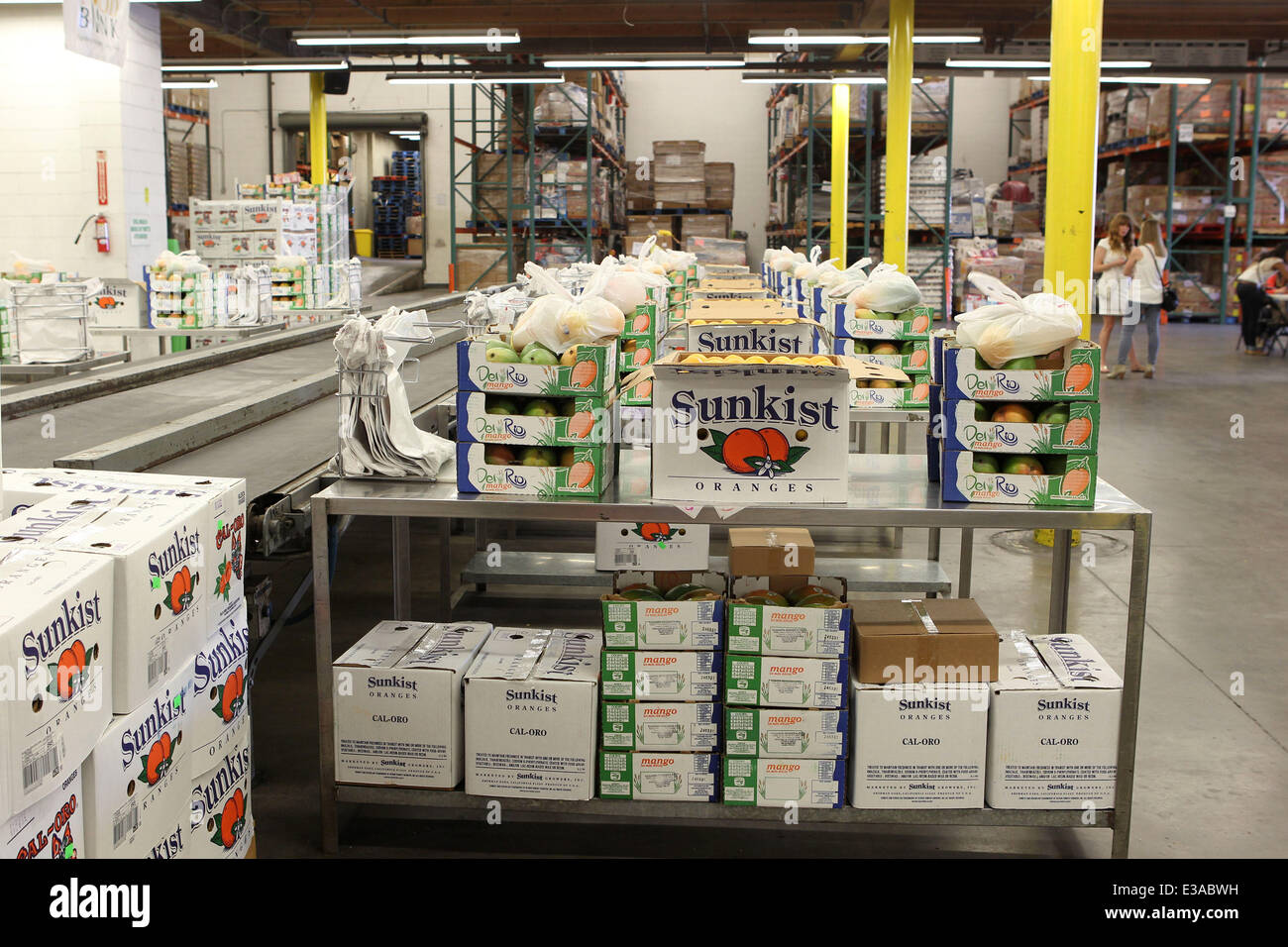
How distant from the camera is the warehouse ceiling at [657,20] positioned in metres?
13.3

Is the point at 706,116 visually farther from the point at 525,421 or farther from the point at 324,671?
the point at 324,671

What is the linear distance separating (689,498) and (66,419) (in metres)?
2.75

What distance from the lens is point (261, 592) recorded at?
10.4 feet

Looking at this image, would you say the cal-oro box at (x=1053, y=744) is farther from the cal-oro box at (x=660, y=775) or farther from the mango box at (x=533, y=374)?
the mango box at (x=533, y=374)

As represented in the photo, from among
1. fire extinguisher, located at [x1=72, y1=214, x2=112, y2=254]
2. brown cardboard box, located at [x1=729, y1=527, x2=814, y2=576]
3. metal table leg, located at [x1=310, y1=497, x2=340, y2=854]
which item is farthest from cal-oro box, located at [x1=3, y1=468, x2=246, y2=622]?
fire extinguisher, located at [x1=72, y1=214, x2=112, y2=254]

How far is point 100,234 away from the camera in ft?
36.9

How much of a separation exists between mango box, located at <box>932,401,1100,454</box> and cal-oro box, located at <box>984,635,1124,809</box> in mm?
552

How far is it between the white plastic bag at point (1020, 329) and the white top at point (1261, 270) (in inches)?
492

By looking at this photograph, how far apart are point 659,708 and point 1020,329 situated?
1197 millimetres

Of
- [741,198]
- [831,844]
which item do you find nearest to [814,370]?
[831,844]

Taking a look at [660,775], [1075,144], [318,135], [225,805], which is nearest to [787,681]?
[660,775]

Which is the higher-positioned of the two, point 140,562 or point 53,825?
point 140,562

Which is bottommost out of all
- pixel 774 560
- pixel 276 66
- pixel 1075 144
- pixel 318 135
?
pixel 774 560
